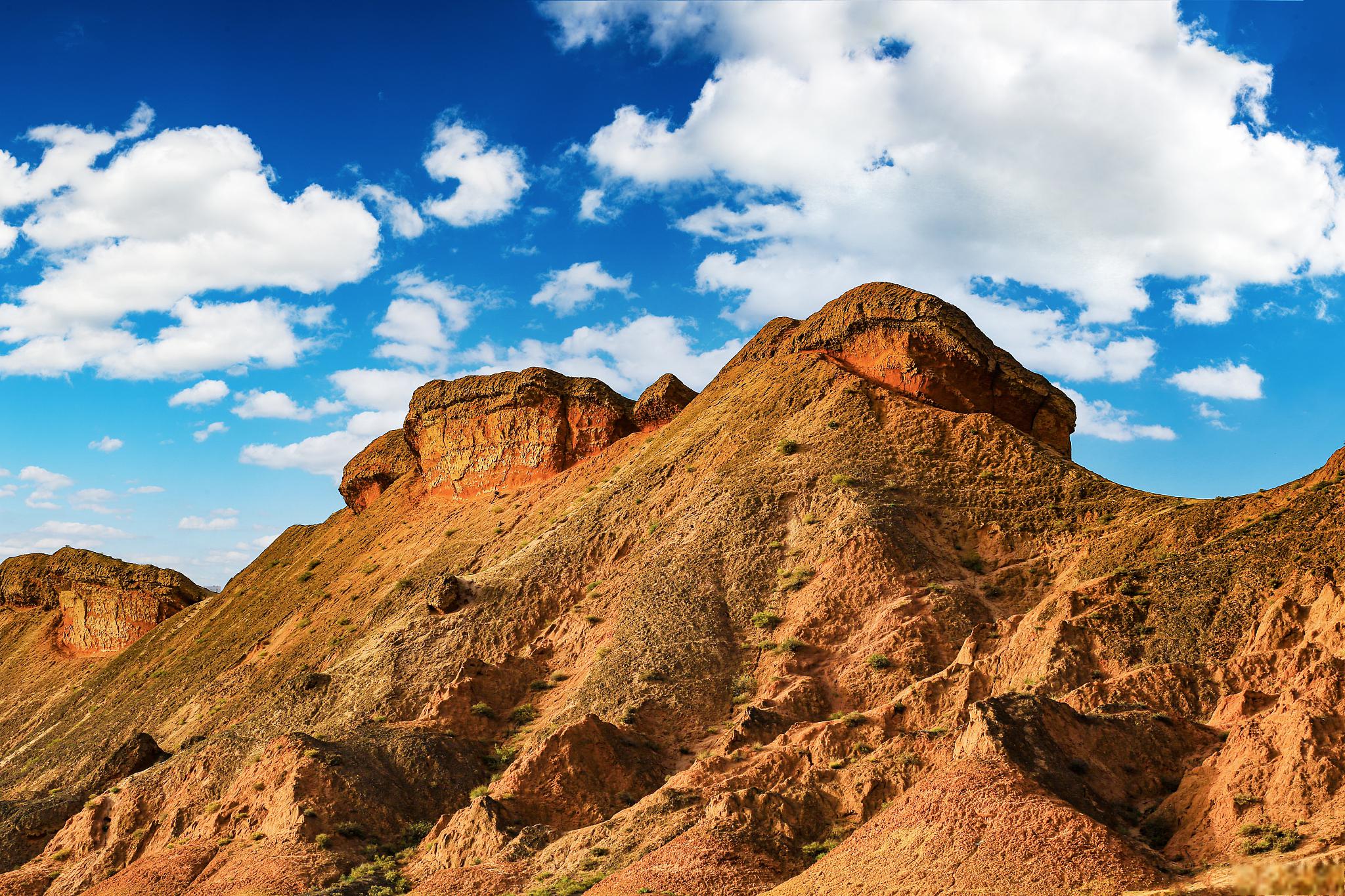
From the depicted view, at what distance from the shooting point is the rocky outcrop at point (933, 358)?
47250mm

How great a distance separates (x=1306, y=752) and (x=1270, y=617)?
25.6 ft

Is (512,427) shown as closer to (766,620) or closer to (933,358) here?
(933,358)

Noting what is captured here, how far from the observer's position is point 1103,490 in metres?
38.9

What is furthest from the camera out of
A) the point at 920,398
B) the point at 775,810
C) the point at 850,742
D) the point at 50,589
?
the point at 50,589

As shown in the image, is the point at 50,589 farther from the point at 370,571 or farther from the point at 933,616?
the point at 933,616

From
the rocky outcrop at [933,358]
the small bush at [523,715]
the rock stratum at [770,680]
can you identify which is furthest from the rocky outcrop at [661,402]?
the small bush at [523,715]

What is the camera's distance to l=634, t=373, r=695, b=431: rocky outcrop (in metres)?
56.3

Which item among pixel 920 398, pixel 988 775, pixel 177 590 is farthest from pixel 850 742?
pixel 177 590

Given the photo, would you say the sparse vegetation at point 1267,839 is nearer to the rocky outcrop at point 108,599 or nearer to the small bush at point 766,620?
the small bush at point 766,620

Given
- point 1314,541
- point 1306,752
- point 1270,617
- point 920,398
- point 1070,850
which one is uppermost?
point 920,398

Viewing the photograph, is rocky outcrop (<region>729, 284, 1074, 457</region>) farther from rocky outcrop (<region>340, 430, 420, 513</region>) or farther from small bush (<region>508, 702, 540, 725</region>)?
rocky outcrop (<region>340, 430, 420, 513</region>)

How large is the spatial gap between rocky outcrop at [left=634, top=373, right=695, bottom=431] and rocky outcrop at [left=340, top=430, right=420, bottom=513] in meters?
16.3

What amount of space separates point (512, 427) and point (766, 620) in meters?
25.8

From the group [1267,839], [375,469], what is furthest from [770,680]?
[375,469]
